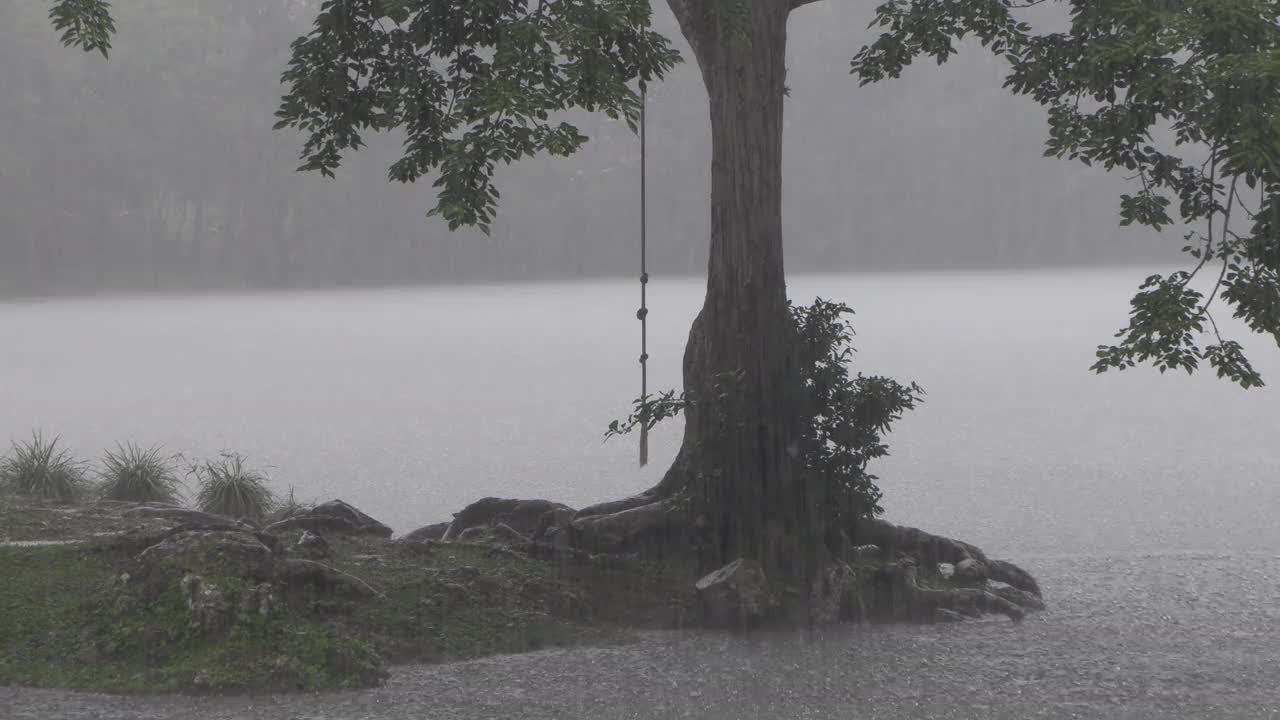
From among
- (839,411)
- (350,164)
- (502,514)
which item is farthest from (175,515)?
(350,164)

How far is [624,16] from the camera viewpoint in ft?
19.3

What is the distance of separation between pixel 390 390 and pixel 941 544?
71.5 feet

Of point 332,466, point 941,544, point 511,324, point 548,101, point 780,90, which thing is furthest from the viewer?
point 511,324

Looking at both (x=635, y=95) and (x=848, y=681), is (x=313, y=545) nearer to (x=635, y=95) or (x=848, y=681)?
(x=848, y=681)

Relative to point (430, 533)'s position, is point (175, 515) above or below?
above

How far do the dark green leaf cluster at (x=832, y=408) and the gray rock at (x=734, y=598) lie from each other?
0.95 m

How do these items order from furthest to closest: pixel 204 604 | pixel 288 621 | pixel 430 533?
pixel 430 533 < pixel 288 621 < pixel 204 604

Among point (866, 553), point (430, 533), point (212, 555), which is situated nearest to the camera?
point (212, 555)

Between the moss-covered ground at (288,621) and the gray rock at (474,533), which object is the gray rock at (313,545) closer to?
the moss-covered ground at (288,621)

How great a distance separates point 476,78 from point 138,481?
347 inches

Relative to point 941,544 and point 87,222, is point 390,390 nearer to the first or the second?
point 941,544

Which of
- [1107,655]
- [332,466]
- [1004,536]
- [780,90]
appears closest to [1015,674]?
[1107,655]

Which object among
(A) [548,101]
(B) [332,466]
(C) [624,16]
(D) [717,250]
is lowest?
(B) [332,466]

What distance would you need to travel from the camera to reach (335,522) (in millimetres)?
10570
